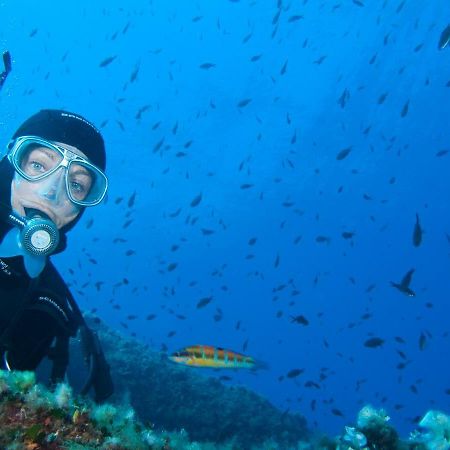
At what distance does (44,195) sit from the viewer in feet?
11.9

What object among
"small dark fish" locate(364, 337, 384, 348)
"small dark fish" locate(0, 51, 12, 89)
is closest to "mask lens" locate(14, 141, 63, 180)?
"small dark fish" locate(0, 51, 12, 89)

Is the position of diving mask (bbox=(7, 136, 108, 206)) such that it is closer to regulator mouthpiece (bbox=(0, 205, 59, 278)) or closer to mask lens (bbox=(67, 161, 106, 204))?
mask lens (bbox=(67, 161, 106, 204))

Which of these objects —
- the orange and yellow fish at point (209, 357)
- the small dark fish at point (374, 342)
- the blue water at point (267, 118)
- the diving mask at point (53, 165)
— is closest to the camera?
the diving mask at point (53, 165)

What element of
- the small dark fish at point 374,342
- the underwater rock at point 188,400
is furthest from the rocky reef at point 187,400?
the small dark fish at point 374,342

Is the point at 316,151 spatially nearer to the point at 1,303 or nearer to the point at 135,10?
the point at 135,10

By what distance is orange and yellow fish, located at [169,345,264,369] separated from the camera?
5137 mm

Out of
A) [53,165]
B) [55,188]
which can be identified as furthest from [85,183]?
[55,188]

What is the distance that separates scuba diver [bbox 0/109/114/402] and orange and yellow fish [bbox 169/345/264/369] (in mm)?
1624

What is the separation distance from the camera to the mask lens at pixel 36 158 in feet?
12.3

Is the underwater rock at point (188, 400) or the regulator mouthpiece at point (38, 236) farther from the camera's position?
the underwater rock at point (188, 400)

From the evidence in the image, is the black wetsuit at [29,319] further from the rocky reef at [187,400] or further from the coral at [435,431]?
the rocky reef at [187,400]

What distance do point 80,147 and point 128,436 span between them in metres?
3.08

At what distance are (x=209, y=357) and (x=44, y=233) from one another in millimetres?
2863

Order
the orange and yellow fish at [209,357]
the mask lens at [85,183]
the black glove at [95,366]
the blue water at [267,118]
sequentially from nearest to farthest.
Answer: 1. the black glove at [95,366]
2. the mask lens at [85,183]
3. the orange and yellow fish at [209,357]
4. the blue water at [267,118]
